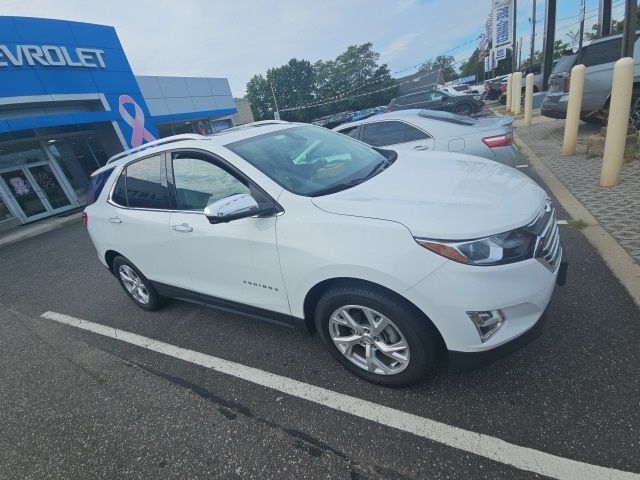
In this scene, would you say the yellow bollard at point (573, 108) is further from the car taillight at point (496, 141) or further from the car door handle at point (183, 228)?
the car door handle at point (183, 228)

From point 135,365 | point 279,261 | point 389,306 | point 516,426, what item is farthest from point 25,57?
point 516,426

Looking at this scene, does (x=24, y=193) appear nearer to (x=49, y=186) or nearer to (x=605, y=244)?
(x=49, y=186)

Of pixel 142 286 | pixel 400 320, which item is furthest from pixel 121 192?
pixel 400 320

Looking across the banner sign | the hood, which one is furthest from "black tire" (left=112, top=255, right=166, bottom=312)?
the banner sign

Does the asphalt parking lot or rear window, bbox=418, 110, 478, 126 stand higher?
rear window, bbox=418, 110, 478, 126

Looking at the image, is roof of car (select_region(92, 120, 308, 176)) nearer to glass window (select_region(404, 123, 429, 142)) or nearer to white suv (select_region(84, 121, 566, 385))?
white suv (select_region(84, 121, 566, 385))

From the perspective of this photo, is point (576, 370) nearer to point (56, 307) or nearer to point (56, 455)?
point (56, 455)

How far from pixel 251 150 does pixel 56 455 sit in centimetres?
250

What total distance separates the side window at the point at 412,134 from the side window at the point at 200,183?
11.6 feet

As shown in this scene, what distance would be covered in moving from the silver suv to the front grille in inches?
303

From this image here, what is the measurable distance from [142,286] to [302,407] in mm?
2405

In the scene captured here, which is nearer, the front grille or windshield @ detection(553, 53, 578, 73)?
the front grille

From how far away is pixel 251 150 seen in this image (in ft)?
8.76

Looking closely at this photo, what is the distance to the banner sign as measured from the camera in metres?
19.0
